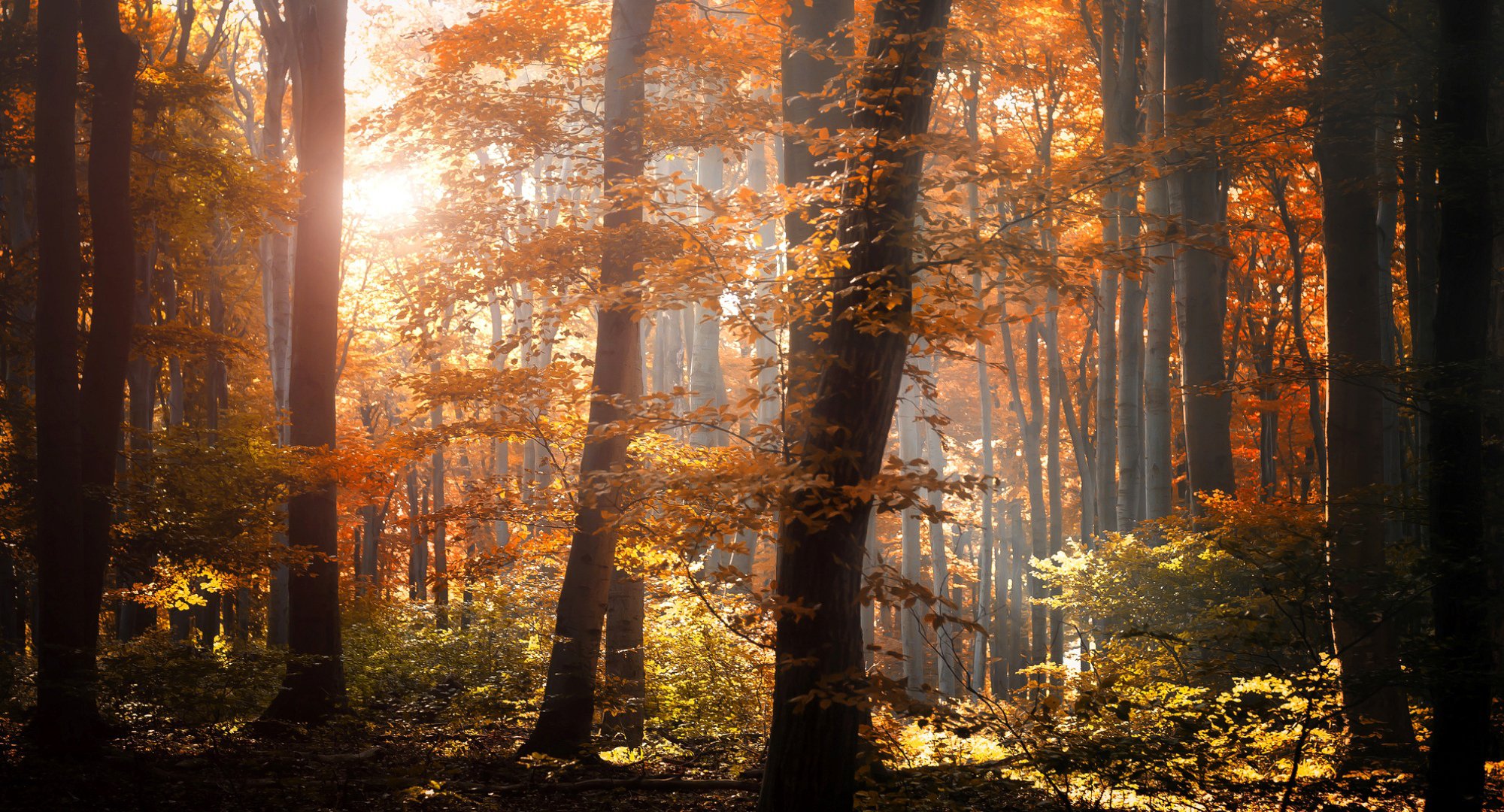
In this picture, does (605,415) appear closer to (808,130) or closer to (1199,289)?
(808,130)

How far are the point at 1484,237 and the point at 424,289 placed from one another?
309 inches

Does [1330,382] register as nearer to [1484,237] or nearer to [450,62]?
[1484,237]

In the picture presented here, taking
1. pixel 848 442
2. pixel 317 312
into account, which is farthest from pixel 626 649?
pixel 848 442

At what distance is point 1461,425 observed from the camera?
19.6 ft

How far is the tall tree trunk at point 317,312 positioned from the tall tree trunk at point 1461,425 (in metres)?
8.55

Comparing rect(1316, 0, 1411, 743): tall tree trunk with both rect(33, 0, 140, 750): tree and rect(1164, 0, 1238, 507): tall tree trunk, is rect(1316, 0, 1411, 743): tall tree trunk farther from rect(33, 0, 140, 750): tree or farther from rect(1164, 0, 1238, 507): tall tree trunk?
rect(33, 0, 140, 750): tree

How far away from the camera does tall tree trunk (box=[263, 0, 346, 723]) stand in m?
9.10

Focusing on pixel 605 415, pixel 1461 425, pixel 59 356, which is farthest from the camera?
pixel 605 415

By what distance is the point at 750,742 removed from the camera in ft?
28.1

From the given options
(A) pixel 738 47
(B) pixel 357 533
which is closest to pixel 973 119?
(A) pixel 738 47

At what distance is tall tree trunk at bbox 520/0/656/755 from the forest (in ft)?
0.15

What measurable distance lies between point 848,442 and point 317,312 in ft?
21.3

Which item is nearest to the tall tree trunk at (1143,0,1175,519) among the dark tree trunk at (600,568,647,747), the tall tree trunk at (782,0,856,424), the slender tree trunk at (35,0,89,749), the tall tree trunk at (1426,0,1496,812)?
the tall tree trunk at (1426,0,1496,812)

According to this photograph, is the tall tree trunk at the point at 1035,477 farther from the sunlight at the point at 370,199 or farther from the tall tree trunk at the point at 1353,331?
the sunlight at the point at 370,199
